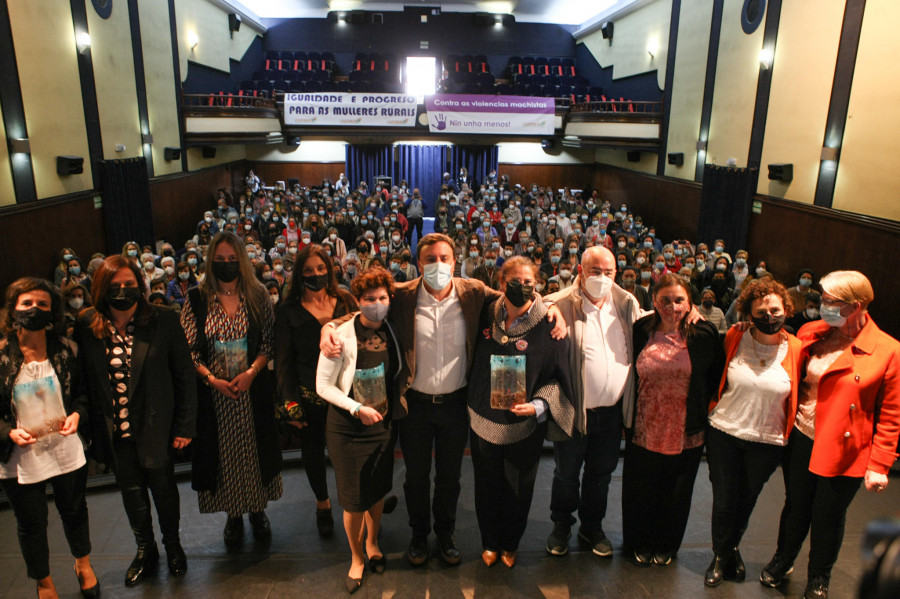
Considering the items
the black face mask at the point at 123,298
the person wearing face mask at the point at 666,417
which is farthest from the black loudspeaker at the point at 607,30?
the black face mask at the point at 123,298

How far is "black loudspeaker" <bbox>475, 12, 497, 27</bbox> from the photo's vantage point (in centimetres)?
1853

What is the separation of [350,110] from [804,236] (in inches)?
366

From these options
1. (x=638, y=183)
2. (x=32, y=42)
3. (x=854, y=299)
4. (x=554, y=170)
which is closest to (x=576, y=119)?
(x=638, y=183)

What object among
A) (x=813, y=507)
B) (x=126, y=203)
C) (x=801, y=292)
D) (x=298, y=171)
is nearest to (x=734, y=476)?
(x=813, y=507)

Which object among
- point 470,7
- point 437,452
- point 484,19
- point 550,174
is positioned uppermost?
point 470,7

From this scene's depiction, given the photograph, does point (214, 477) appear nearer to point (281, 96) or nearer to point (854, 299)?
point (854, 299)

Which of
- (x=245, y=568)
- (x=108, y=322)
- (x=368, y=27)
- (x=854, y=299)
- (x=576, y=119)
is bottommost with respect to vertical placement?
(x=245, y=568)

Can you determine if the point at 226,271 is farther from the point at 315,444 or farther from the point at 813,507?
the point at 813,507

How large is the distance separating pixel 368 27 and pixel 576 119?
349 inches

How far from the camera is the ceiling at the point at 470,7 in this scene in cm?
1675

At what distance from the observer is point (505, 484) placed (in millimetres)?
2479

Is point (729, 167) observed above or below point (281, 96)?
below

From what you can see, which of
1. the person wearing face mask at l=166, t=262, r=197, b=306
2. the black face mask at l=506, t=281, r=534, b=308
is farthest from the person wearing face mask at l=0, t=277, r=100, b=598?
the person wearing face mask at l=166, t=262, r=197, b=306

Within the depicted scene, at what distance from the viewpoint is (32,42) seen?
7523 millimetres
